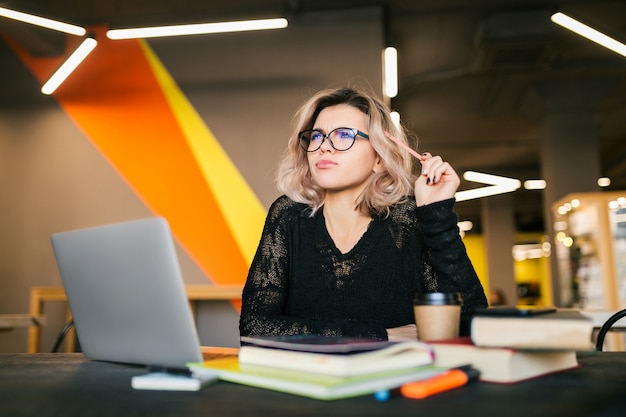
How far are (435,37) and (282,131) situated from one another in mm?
1925

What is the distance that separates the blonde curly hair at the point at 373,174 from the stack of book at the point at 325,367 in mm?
1080

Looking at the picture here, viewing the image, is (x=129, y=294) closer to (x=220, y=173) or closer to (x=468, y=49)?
(x=220, y=173)

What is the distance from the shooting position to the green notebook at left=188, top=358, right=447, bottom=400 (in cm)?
60

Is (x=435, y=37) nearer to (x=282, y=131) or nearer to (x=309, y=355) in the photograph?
(x=282, y=131)

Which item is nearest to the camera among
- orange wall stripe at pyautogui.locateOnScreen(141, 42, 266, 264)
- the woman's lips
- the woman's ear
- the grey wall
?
the woman's lips

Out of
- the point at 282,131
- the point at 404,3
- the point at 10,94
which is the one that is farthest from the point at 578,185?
the point at 10,94

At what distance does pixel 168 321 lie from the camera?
0.79 meters

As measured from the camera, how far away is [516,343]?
28.2 inches

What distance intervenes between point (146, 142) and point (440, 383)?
4.33m

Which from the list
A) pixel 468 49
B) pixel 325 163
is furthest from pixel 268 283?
pixel 468 49

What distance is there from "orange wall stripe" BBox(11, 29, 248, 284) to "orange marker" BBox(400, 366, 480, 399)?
3.70m

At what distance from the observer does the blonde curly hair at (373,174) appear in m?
1.84

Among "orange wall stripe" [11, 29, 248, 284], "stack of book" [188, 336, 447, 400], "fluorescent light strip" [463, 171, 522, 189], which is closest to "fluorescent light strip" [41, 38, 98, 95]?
"orange wall stripe" [11, 29, 248, 284]

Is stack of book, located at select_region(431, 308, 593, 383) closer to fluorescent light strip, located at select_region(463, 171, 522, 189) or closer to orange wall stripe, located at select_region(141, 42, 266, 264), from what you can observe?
orange wall stripe, located at select_region(141, 42, 266, 264)
